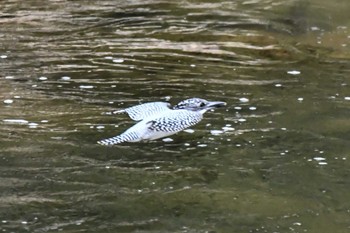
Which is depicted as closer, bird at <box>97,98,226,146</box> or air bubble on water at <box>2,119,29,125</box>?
bird at <box>97,98,226,146</box>

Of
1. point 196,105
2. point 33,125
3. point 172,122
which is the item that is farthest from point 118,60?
point 172,122

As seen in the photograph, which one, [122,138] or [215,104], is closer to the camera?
[122,138]

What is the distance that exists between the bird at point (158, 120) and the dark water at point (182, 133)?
0.12 m

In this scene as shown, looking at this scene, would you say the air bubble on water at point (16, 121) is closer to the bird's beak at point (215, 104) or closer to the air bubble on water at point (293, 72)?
the bird's beak at point (215, 104)

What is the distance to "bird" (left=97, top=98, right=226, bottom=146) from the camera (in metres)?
5.89

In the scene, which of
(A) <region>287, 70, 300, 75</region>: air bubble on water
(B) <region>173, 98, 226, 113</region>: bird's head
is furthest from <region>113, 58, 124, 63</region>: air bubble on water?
(B) <region>173, 98, 226, 113</region>: bird's head

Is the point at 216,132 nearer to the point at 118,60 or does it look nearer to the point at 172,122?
the point at 172,122

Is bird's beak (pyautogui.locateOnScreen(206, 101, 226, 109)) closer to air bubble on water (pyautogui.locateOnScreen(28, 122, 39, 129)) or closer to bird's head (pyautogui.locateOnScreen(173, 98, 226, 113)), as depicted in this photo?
bird's head (pyautogui.locateOnScreen(173, 98, 226, 113))

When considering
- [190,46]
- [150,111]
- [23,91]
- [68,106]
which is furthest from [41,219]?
[190,46]

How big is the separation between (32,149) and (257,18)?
4.74 meters

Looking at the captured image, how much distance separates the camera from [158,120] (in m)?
5.91

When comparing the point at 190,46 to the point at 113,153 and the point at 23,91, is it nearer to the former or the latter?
the point at 23,91

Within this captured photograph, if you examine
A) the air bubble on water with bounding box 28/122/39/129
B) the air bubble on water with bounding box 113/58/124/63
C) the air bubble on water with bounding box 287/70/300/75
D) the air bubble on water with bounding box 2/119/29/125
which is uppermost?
the air bubble on water with bounding box 113/58/124/63

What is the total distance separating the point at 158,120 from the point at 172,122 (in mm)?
114
